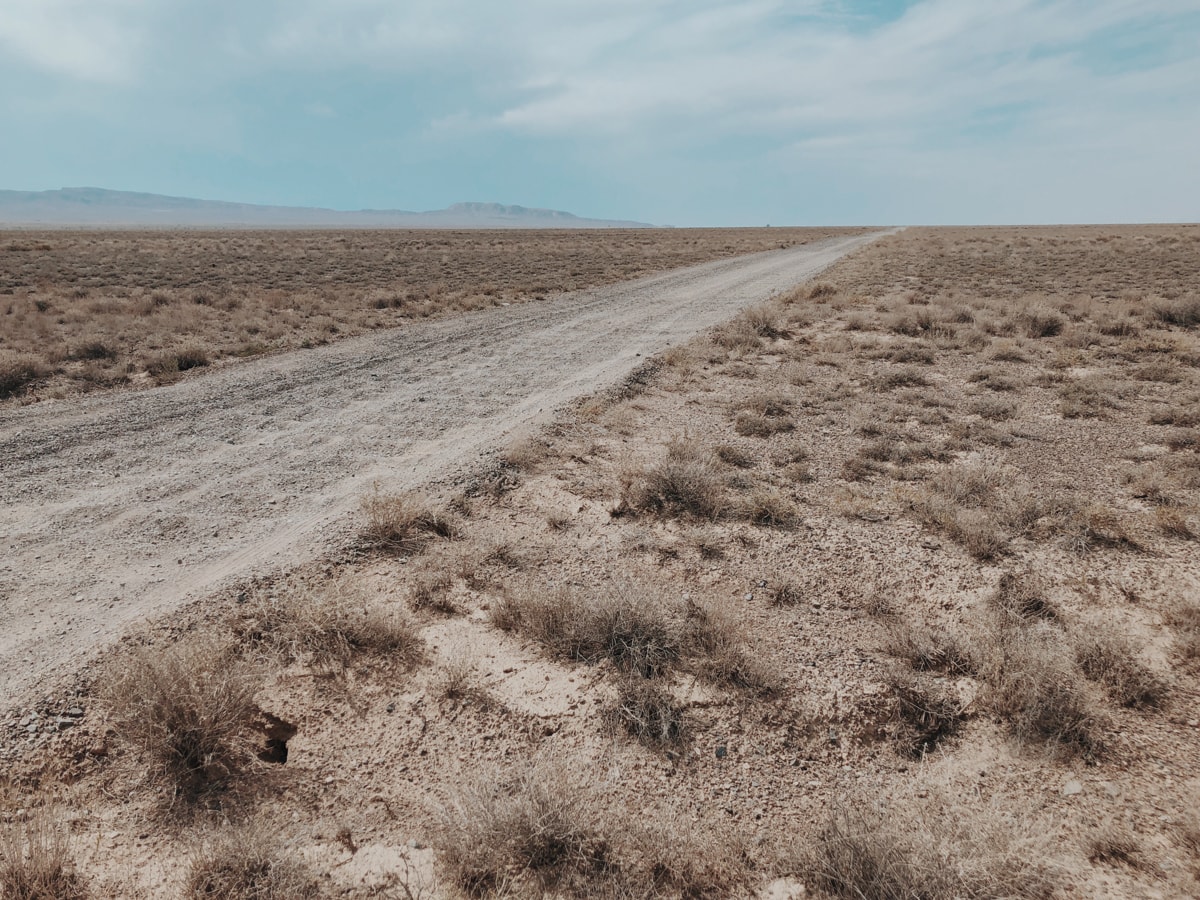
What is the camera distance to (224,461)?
638 cm

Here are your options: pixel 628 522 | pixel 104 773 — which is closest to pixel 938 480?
pixel 628 522

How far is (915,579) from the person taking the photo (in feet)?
14.9

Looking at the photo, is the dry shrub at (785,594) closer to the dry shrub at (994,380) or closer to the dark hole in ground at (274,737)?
the dark hole in ground at (274,737)

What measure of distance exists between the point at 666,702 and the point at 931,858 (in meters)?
1.33

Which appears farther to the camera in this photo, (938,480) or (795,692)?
(938,480)

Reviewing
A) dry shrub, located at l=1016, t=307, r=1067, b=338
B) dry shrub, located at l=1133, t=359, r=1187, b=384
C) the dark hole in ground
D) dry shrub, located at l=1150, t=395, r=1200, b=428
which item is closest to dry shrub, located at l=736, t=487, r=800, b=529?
the dark hole in ground

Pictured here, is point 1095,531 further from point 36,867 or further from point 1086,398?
point 36,867

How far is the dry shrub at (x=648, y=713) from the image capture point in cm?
319

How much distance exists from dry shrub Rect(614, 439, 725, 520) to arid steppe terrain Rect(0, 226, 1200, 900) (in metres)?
0.04

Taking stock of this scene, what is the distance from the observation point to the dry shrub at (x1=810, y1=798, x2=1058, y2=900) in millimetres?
2338

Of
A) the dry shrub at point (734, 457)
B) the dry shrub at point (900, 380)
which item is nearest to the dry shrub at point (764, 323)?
the dry shrub at point (900, 380)

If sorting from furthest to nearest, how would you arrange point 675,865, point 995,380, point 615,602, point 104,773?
point 995,380, point 615,602, point 104,773, point 675,865

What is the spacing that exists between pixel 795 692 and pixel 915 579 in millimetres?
1620

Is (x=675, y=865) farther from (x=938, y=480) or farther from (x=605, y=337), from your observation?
(x=605, y=337)
